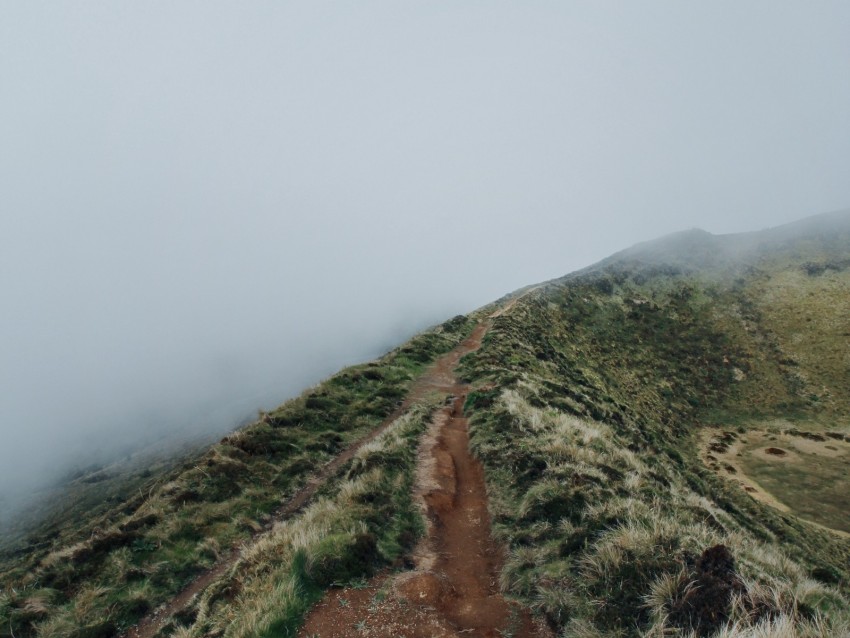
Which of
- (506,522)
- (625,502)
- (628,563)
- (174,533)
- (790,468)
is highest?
(174,533)

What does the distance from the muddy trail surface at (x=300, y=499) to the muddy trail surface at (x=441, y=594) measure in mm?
4170

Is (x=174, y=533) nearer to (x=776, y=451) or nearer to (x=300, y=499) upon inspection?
(x=300, y=499)

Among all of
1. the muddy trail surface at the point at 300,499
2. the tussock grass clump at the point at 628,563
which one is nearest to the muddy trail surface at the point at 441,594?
the tussock grass clump at the point at 628,563

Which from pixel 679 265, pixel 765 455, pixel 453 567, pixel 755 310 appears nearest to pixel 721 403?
pixel 765 455

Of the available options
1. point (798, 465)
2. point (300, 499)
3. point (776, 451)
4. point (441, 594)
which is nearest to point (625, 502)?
point (441, 594)

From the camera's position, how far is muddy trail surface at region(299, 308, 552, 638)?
22.1 ft

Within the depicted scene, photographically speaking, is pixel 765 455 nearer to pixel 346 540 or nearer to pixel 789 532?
pixel 789 532

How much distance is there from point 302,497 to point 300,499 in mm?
136

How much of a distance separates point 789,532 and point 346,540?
26.4m

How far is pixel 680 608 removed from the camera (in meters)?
5.70

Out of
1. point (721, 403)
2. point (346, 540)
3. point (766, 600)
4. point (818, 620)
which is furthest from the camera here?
point (721, 403)

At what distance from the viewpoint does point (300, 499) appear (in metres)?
13.8

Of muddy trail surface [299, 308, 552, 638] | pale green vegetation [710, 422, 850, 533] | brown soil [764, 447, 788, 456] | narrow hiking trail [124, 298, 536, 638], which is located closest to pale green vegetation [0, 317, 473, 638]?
narrow hiking trail [124, 298, 536, 638]

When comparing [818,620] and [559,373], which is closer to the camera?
[818,620]
